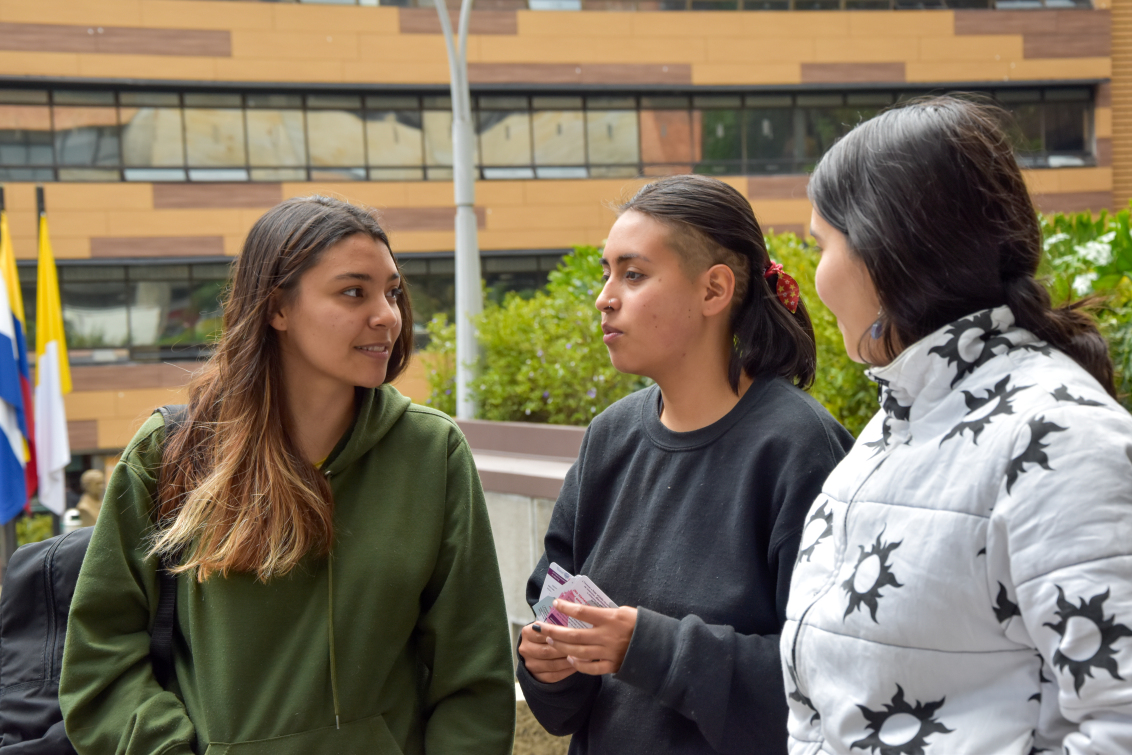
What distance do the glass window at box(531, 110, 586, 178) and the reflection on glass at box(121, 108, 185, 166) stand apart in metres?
7.79

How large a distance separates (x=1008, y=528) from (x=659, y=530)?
0.90 meters

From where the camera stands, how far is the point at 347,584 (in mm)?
2189

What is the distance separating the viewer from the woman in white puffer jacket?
123 centimetres

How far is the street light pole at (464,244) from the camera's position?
28.8 ft

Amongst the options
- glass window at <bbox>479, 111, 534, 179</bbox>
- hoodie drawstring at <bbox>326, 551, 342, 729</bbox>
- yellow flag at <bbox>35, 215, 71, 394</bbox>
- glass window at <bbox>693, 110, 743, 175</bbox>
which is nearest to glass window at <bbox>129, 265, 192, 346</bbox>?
yellow flag at <bbox>35, 215, 71, 394</bbox>

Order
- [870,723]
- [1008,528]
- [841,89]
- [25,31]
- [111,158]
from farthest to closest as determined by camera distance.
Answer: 1. [841,89]
2. [111,158]
3. [25,31]
4. [870,723]
5. [1008,528]

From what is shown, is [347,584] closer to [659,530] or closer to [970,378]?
[659,530]

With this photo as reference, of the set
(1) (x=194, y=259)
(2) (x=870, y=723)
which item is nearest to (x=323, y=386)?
(2) (x=870, y=723)

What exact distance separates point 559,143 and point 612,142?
1.25m

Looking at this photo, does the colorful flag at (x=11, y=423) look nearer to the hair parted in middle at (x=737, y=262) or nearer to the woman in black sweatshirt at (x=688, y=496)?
the woman in black sweatshirt at (x=688, y=496)

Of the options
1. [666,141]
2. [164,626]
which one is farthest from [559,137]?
[164,626]

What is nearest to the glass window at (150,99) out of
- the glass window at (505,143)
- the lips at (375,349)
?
the glass window at (505,143)

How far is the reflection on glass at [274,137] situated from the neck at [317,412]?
20814 millimetres

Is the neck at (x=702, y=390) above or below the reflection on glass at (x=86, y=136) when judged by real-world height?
below
